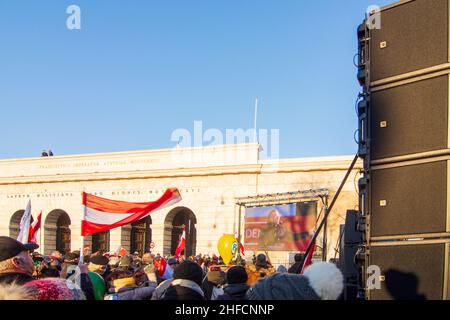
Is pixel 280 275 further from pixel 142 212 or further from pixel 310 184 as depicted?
pixel 310 184

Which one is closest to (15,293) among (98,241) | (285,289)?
(285,289)

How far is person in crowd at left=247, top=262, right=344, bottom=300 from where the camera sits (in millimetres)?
3670

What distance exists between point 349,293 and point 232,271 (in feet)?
8.31

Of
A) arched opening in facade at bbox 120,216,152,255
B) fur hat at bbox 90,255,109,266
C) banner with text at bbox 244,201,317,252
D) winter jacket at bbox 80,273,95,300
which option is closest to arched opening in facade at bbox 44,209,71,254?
arched opening in facade at bbox 120,216,152,255

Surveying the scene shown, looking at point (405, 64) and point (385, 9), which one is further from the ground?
point (385, 9)

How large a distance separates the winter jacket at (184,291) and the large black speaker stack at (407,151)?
6.00 feet

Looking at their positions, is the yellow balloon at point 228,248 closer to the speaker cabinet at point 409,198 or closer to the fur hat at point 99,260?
the fur hat at point 99,260

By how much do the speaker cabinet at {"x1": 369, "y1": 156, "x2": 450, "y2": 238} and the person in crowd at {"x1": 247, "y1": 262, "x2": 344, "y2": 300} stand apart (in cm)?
191

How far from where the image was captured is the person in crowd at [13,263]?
382 centimetres

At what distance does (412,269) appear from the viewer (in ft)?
17.5

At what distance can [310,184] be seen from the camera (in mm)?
27609

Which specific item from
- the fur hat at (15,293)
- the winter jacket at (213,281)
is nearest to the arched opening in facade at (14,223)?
the winter jacket at (213,281)

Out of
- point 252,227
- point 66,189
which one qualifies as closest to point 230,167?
point 252,227

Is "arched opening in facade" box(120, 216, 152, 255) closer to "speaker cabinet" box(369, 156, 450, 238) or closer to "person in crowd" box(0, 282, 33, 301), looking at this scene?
"speaker cabinet" box(369, 156, 450, 238)
